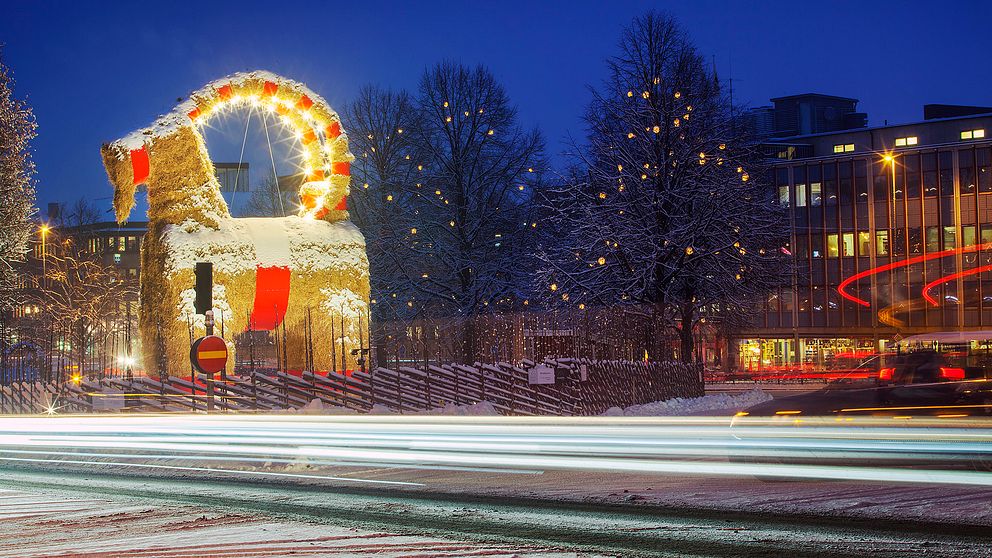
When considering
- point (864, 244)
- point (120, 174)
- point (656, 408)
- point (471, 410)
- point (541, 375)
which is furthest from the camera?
point (864, 244)

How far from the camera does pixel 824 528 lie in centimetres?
1039

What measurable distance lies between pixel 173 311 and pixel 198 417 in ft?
9.57

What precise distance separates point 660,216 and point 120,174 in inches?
710

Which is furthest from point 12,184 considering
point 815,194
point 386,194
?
point 815,194

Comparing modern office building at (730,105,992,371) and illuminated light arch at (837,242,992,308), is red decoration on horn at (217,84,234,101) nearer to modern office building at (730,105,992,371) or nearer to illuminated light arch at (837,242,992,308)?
modern office building at (730,105,992,371)

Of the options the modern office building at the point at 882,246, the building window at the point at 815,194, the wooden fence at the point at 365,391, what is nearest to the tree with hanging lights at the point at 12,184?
the wooden fence at the point at 365,391

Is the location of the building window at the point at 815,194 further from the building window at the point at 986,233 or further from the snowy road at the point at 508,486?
the snowy road at the point at 508,486

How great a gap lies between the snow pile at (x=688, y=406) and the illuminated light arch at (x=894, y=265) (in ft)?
125

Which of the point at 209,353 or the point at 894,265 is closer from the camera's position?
the point at 209,353

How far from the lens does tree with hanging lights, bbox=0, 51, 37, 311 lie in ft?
111

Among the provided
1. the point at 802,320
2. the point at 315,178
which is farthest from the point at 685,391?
the point at 802,320

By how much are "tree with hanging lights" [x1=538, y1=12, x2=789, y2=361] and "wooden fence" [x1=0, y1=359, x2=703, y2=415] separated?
4.59 m

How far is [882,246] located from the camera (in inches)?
2847

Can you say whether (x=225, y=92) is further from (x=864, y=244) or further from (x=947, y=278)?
(x=864, y=244)
